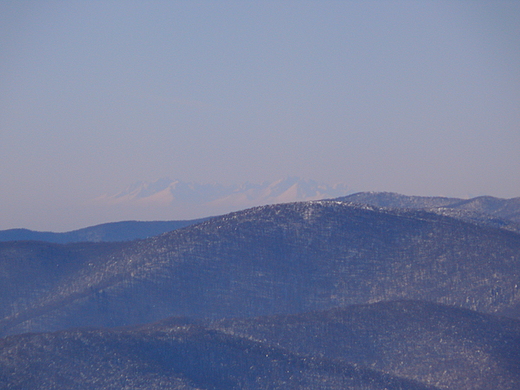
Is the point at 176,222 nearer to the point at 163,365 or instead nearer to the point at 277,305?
the point at 277,305

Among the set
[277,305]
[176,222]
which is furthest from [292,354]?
[176,222]

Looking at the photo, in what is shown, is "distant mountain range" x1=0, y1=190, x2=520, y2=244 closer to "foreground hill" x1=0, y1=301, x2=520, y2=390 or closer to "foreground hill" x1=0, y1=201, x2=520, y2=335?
"foreground hill" x1=0, y1=201, x2=520, y2=335

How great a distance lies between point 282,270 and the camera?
50.1m

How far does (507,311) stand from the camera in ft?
137

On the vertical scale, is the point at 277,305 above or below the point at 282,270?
below

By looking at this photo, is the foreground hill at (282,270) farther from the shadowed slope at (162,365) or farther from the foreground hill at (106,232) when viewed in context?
the foreground hill at (106,232)

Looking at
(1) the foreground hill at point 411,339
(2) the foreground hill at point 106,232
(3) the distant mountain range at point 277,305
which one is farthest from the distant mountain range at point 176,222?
(1) the foreground hill at point 411,339

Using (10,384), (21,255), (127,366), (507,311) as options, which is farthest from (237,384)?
(21,255)

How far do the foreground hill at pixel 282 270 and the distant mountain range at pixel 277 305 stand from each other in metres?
0.13

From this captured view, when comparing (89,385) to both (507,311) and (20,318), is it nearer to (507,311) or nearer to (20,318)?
(20,318)

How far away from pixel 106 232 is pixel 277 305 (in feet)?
154

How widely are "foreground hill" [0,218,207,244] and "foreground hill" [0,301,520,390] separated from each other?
51.2m

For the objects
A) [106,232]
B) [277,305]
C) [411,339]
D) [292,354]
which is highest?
[106,232]

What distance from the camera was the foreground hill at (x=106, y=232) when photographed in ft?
281
